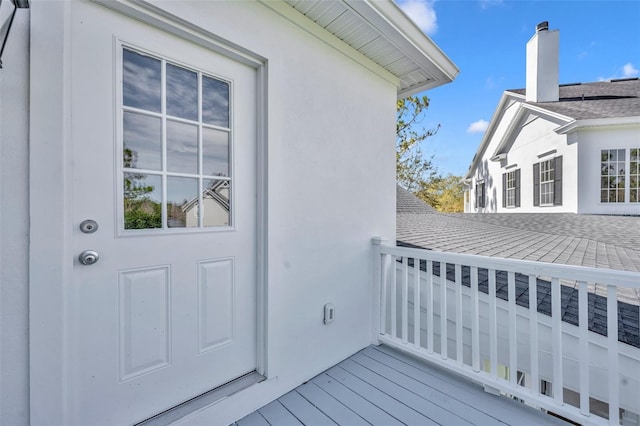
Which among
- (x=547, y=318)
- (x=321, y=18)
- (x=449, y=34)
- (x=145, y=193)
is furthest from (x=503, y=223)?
(x=145, y=193)

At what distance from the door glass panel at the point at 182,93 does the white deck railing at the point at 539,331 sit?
187 centimetres

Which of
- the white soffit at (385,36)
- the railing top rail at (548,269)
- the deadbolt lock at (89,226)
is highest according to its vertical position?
the white soffit at (385,36)

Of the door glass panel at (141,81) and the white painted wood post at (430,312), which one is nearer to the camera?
the door glass panel at (141,81)

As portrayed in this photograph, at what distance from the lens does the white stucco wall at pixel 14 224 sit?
1.04m

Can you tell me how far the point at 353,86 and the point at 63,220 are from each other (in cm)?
223

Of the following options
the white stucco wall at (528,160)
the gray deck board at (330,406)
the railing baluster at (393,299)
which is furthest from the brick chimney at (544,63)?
the gray deck board at (330,406)

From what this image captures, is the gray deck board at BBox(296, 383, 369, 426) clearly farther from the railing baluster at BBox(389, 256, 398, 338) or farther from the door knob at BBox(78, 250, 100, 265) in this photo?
the door knob at BBox(78, 250, 100, 265)

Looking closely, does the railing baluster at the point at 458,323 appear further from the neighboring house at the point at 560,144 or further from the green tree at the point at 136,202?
the neighboring house at the point at 560,144

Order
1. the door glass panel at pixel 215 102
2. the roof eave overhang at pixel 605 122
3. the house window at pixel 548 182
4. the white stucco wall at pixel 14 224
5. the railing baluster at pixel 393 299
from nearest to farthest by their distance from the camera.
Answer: the white stucco wall at pixel 14 224 < the door glass panel at pixel 215 102 < the railing baluster at pixel 393 299 < the roof eave overhang at pixel 605 122 < the house window at pixel 548 182

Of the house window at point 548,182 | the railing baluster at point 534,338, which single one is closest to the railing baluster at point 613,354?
the railing baluster at point 534,338

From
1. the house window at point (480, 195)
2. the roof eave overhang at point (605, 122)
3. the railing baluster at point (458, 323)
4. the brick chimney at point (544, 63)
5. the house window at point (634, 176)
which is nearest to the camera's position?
the railing baluster at point (458, 323)

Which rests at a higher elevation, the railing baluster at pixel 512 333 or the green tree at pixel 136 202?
the green tree at pixel 136 202

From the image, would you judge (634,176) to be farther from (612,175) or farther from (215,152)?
(215,152)

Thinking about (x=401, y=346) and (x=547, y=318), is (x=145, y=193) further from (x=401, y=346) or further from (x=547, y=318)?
(x=547, y=318)
